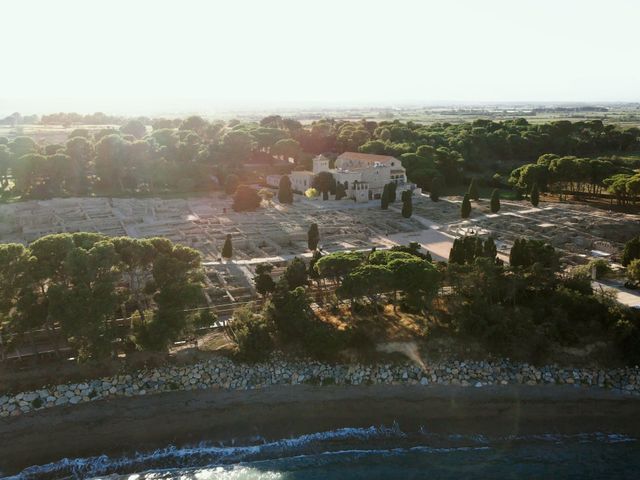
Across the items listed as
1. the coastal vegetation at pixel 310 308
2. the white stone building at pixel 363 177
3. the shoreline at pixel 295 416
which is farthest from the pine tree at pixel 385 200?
the shoreline at pixel 295 416

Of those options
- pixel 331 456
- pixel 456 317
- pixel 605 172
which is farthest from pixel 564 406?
pixel 605 172

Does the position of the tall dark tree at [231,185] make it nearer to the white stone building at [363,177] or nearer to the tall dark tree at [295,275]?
the white stone building at [363,177]

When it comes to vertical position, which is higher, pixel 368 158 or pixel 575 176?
pixel 368 158

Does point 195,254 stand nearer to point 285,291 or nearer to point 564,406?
point 285,291

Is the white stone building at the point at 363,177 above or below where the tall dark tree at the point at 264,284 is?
above

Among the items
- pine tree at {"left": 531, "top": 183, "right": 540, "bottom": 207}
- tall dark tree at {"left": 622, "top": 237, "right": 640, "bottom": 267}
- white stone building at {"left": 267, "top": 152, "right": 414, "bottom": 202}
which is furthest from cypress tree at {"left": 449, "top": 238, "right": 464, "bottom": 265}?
white stone building at {"left": 267, "top": 152, "right": 414, "bottom": 202}

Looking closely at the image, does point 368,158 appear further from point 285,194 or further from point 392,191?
point 285,194

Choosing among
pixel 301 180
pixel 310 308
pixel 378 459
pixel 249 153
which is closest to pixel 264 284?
pixel 310 308
